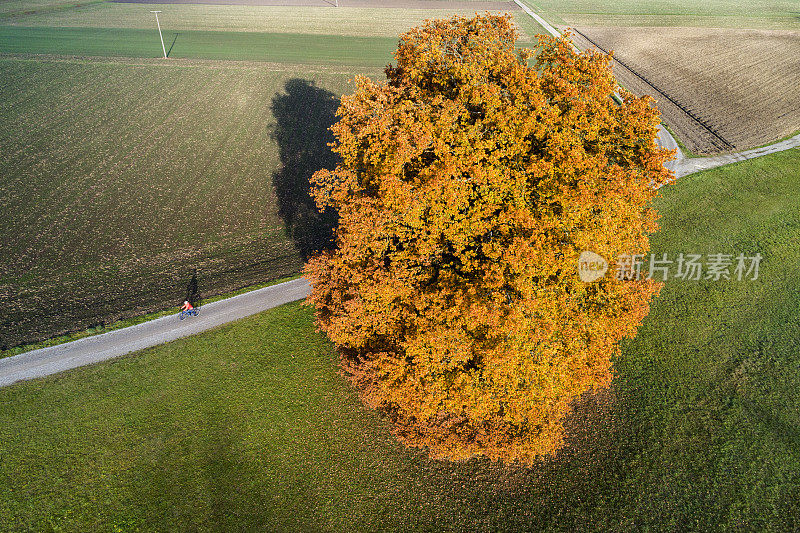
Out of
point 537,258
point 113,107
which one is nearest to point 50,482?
point 537,258

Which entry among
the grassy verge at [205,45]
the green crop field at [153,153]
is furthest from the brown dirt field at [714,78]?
the grassy verge at [205,45]

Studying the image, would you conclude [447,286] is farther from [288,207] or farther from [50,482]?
[288,207]

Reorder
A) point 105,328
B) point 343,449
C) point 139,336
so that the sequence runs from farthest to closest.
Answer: point 105,328, point 139,336, point 343,449

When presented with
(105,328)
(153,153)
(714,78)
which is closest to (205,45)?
(153,153)

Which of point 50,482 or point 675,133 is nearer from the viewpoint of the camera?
point 50,482

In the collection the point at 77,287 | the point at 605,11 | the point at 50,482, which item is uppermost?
the point at 605,11

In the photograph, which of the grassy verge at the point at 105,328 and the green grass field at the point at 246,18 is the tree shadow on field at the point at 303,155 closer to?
the grassy verge at the point at 105,328

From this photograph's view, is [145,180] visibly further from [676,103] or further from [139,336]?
[676,103]
